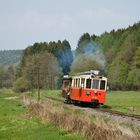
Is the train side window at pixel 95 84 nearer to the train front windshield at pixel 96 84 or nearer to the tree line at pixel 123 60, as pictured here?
the train front windshield at pixel 96 84

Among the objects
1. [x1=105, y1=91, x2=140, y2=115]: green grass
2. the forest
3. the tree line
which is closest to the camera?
[x1=105, y1=91, x2=140, y2=115]: green grass

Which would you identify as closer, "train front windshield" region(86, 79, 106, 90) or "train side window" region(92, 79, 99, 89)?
"train front windshield" region(86, 79, 106, 90)

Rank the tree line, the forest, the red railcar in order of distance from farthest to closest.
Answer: the forest, the tree line, the red railcar

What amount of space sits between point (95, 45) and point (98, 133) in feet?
479

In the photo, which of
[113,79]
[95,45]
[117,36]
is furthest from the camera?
[95,45]

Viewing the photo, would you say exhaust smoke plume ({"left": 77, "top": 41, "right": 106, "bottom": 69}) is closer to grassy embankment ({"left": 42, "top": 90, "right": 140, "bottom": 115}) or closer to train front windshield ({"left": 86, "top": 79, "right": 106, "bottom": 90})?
grassy embankment ({"left": 42, "top": 90, "right": 140, "bottom": 115})

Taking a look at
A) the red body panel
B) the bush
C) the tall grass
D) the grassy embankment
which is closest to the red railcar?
the red body panel

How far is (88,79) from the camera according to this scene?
41031 mm

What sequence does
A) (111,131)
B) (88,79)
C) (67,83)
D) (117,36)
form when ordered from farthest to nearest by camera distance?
1. (117,36)
2. (67,83)
3. (88,79)
4. (111,131)

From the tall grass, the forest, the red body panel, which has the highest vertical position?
the forest

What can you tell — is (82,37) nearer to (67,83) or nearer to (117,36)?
(117,36)

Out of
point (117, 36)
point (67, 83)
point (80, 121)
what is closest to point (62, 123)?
point (80, 121)

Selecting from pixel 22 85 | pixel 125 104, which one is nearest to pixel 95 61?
pixel 22 85

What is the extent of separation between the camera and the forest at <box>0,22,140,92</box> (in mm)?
117875
